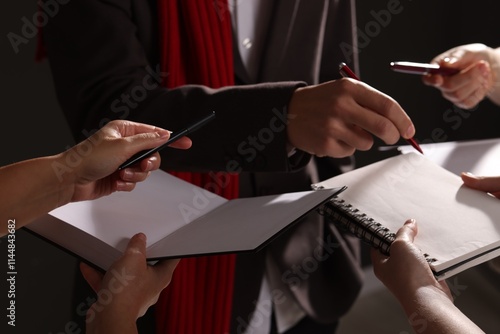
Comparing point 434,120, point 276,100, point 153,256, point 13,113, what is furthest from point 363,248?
point 153,256

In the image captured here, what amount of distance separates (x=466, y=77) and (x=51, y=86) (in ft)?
2.97

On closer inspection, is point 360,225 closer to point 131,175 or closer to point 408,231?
point 408,231

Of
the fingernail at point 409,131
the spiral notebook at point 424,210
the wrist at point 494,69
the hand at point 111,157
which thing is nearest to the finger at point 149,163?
the hand at point 111,157

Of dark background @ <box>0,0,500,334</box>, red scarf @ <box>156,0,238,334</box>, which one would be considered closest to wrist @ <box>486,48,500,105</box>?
red scarf @ <box>156,0,238,334</box>

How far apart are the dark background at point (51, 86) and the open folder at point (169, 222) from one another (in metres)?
0.67

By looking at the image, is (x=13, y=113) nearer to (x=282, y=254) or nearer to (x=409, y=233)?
(x=282, y=254)

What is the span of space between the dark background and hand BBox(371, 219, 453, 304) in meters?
0.98

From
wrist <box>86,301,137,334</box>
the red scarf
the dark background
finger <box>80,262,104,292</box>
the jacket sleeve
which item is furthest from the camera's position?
the dark background

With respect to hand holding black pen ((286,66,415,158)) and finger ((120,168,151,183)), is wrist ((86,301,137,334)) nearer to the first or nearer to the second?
finger ((120,168,151,183))

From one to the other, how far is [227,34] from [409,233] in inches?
20.4

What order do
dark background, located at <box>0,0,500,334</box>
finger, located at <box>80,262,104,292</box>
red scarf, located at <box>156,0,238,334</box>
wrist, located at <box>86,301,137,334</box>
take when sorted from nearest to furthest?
wrist, located at <box>86,301,137,334</box> < finger, located at <box>80,262,104,292</box> < red scarf, located at <box>156,0,238,334</box> < dark background, located at <box>0,0,500,334</box>

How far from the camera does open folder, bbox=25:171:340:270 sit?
79 cm

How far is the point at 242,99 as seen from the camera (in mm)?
991

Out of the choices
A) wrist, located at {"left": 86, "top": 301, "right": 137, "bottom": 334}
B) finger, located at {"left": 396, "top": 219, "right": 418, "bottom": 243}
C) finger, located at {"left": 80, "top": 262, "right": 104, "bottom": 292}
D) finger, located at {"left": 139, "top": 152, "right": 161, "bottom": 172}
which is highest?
finger, located at {"left": 139, "top": 152, "right": 161, "bottom": 172}
